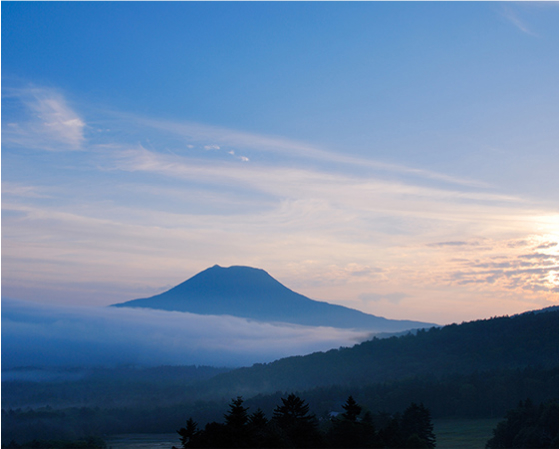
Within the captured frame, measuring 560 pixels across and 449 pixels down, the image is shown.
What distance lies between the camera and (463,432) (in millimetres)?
118375

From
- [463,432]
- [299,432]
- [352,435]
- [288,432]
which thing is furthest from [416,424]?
[463,432]

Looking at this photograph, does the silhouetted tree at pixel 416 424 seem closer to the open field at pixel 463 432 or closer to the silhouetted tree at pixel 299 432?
the silhouetted tree at pixel 299 432

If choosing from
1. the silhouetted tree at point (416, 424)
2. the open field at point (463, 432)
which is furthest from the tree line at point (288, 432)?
the open field at point (463, 432)

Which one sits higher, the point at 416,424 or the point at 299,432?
the point at 299,432

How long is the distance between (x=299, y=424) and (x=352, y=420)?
5765 mm

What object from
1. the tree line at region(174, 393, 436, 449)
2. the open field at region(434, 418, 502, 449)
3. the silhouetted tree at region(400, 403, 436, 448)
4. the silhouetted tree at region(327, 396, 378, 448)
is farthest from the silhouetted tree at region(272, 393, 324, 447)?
the open field at region(434, 418, 502, 449)

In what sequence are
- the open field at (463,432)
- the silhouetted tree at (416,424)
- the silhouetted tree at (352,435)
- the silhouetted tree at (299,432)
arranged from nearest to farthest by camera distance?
the silhouetted tree at (299,432), the silhouetted tree at (352,435), the silhouetted tree at (416,424), the open field at (463,432)

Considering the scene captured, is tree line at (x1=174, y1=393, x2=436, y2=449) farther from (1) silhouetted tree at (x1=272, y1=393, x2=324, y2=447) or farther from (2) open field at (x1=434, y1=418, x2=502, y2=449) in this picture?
(2) open field at (x1=434, y1=418, x2=502, y2=449)

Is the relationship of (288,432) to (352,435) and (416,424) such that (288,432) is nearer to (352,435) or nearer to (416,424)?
(352,435)

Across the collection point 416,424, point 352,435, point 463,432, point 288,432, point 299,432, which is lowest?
point 463,432

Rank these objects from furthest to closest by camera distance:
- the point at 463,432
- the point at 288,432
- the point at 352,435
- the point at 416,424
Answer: the point at 463,432
the point at 416,424
the point at 352,435
the point at 288,432

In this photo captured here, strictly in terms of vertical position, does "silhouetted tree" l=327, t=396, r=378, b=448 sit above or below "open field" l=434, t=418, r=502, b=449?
above

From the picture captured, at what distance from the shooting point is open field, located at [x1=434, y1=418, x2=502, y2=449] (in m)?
100

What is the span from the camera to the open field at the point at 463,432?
100312mm
